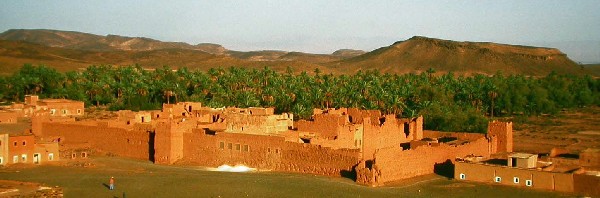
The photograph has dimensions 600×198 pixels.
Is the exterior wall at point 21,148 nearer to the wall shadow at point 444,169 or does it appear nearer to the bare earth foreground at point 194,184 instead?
the bare earth foreground at point 194,184

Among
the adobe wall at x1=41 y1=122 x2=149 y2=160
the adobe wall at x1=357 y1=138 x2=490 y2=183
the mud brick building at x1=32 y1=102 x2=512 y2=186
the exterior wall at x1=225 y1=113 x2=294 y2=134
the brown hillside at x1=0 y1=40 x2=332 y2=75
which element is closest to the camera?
the adobe wall at x1=357 y1=138 x2=490 y2=183

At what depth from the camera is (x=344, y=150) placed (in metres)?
30.8

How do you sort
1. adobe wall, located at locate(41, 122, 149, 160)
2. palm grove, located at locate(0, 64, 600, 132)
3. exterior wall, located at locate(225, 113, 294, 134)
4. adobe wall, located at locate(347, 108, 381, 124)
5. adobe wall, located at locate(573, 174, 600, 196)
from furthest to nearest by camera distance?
palm grove, located at locate(0, 64, 600, 132)
adobe wall, located at locate(347, 108, 381, 124)
adobe wall, located at locate(41, 122, 149, 160)
exterior wall, located at locate(225, 113, 294, 134)
adobe wall, located at locate(573, 174, 600, 196)

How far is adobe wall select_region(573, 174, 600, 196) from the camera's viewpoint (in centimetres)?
2798

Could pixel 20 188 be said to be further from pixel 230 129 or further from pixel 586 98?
pixel 586 98

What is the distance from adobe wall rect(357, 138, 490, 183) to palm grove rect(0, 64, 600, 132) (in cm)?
1305

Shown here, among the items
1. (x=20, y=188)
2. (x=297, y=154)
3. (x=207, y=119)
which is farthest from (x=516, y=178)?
(x=20, y=188)

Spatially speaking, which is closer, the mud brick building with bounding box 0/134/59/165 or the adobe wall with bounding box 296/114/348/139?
the mud brick building with bounding box 0/134/59/165

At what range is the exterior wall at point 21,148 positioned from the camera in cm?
3509

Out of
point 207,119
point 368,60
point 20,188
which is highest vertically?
point 368,60

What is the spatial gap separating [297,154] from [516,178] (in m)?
10.0

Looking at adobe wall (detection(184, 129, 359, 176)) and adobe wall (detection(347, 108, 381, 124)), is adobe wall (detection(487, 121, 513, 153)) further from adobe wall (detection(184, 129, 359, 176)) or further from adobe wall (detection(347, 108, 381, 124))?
adobe wall (detection(184, 129, 359, 176))

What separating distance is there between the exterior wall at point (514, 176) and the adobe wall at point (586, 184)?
21cm

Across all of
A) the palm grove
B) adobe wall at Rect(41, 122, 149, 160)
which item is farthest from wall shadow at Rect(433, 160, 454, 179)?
adobe wall at Rect(41, 122, 149, 160)
